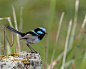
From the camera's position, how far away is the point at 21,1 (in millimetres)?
6652

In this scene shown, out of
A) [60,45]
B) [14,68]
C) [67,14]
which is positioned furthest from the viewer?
[67,14]

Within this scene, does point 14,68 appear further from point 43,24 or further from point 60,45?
point 43,24

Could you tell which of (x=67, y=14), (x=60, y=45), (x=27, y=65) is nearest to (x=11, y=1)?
(x=67, y=14)

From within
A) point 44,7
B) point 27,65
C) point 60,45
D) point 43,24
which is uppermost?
point 27,65

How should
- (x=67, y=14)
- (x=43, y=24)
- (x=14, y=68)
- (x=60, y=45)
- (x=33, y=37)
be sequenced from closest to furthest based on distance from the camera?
(x=14, y=68)
(x=33, y=37)
(x=60, y=45)
(x=43, y=24)
(x=67, y=14)

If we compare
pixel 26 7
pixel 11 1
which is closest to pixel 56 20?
pixel 26 7

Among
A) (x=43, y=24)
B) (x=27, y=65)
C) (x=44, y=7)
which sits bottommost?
(x=43, y=24)

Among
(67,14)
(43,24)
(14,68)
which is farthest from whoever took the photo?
(67,14)

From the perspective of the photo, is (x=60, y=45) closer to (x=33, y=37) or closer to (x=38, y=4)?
(x=38, y=4)

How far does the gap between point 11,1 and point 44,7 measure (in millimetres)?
1276

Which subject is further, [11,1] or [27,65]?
[11,1]

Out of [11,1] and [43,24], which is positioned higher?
[11,1]

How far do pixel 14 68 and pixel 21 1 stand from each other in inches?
223

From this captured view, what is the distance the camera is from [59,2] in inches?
280
